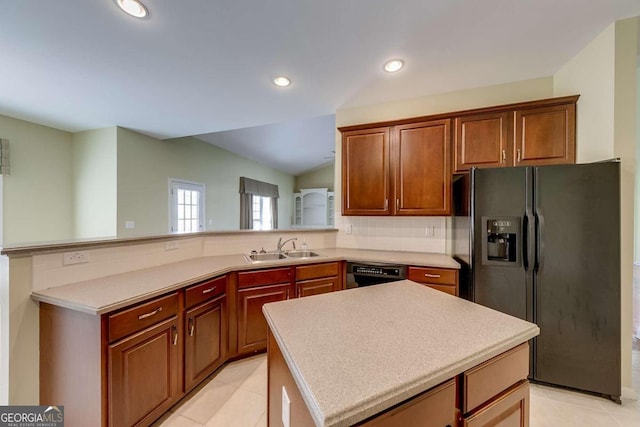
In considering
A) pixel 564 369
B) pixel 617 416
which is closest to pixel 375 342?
pixel 564 369

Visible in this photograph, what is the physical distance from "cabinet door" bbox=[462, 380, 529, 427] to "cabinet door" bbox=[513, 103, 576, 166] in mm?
2023

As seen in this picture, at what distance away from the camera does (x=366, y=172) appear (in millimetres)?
2838

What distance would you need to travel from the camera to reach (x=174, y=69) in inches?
95.0

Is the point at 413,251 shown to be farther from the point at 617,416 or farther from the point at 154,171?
the point at 154,171

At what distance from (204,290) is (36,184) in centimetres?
388

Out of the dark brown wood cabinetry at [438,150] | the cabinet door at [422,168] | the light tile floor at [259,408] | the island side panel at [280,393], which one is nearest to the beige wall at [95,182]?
the light tile floor at [259,408]

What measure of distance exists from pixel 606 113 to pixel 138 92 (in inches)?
167

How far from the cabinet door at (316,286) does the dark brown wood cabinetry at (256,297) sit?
0.10 meters

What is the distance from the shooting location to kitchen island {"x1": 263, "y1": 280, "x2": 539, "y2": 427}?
0.61 m

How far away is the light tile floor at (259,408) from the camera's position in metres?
1.62

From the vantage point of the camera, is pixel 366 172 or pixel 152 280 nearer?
pixel 152 280

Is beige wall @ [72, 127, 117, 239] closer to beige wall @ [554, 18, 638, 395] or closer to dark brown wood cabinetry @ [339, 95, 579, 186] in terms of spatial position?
dark brown wood cabinetry @ [339, 95, 579, 186]

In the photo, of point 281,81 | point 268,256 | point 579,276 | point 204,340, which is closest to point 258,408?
point 204,340

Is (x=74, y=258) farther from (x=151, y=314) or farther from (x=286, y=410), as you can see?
(x=286, y=410)
